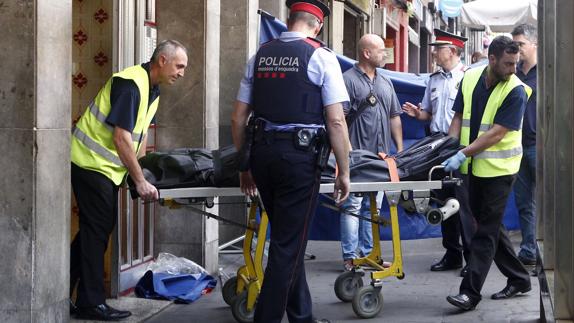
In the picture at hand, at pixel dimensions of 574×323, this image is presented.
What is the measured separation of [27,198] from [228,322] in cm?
183

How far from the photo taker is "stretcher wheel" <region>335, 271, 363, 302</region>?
810cm

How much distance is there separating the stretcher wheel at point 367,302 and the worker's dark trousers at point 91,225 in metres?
1.69

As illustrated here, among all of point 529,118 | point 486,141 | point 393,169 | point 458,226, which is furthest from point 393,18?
point 393,169

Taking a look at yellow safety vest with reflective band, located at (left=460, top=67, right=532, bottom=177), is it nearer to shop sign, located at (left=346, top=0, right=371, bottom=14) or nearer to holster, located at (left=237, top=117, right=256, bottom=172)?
holster, located at (left=237, top=117, right=256, bottom=172)

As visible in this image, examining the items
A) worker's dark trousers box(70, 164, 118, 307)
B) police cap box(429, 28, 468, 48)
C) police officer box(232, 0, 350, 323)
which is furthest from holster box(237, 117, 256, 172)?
police cap box(429, 28, 468, 48)

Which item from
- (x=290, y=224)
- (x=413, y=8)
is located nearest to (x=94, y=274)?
(x=290, y=224)

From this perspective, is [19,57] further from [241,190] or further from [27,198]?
[241,190]

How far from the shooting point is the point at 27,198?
6.26m

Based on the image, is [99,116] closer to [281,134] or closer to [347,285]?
[281,134]

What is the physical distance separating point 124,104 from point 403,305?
8.34ft

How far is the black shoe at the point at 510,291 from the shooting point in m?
8.23

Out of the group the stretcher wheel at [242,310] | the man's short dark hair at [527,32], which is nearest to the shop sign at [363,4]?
the man's short dark hair at [527,32]

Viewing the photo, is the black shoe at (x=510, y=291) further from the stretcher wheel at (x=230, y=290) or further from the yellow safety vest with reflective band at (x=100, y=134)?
the yellow safety vest with reflective band at (x=100, y=134)

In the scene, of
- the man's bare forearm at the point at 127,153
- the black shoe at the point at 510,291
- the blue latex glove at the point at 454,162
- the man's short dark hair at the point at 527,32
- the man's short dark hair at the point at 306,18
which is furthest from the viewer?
the man's short dark hair at the point at 527,32
